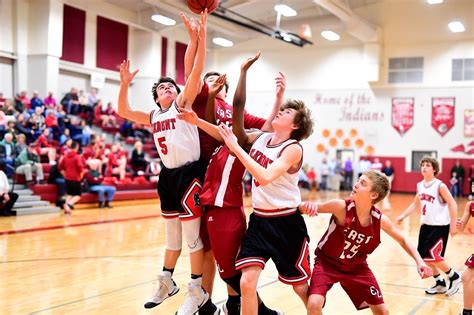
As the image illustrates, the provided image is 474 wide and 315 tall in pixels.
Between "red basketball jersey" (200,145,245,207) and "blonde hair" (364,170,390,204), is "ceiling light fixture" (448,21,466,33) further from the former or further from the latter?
"red basketball jersey" (200,145,245,207)

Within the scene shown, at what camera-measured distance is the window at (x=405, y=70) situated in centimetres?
2412

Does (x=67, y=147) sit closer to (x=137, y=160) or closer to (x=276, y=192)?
(x=137, y=160)

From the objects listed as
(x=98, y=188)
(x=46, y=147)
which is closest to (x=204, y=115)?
(x=98, y=188)

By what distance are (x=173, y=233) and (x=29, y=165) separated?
9.90m

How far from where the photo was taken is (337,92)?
25656 millimetres

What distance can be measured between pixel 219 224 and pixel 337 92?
22301mm

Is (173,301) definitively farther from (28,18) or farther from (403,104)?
(403,104)

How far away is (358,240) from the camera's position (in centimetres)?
419

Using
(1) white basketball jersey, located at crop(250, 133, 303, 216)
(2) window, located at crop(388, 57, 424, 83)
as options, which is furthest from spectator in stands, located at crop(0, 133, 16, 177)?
(2) window, located at crop(388, 57, 424, 83)

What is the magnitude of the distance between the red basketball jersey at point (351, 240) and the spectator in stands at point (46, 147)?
11.7 meters

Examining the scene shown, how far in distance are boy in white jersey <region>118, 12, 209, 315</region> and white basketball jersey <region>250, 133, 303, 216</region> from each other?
0.59 metres

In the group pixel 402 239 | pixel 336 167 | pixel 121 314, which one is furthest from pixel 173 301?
pixel 336 167

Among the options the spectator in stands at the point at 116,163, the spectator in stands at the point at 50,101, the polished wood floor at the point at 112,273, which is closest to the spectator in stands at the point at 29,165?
the polished wood floor at the point at 112,273

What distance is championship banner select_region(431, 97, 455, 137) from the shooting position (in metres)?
23.5
